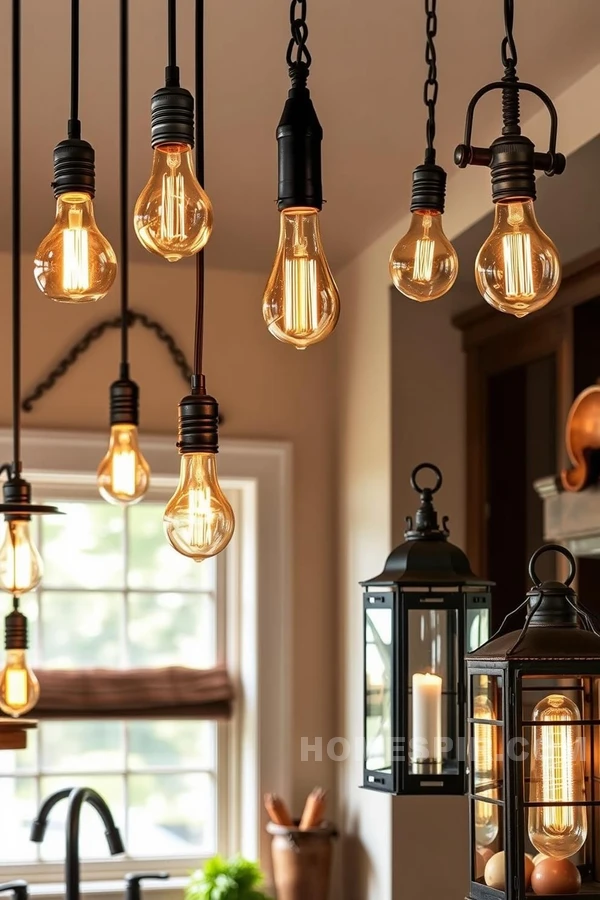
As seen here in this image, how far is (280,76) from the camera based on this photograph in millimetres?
2492

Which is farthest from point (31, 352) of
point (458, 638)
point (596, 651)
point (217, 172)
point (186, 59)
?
point (596, 651)

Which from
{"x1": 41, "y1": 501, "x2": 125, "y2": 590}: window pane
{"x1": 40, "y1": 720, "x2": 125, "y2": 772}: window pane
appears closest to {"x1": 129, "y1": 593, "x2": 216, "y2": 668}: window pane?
{"x1": 41, "y1": 501, "x2": 125, "y2": 590}: window pane

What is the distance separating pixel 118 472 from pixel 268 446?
5.89 ft

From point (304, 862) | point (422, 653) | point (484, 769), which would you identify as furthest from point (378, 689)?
point (304, 862)

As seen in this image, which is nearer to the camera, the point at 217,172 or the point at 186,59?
the point at 186,59

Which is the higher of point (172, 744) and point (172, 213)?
point (172, 213)

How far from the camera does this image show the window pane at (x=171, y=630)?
3.80 m

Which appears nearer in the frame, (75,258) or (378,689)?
(75,258)

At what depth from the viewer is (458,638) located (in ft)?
5.56

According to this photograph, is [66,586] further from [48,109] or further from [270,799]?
[48,109]

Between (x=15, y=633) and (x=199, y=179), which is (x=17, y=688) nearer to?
(x=15, y=633)

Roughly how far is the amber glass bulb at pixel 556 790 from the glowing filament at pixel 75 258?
68 cm

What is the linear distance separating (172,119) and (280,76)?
1.47m

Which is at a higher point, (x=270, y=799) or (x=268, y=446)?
(x=268, y=446)
